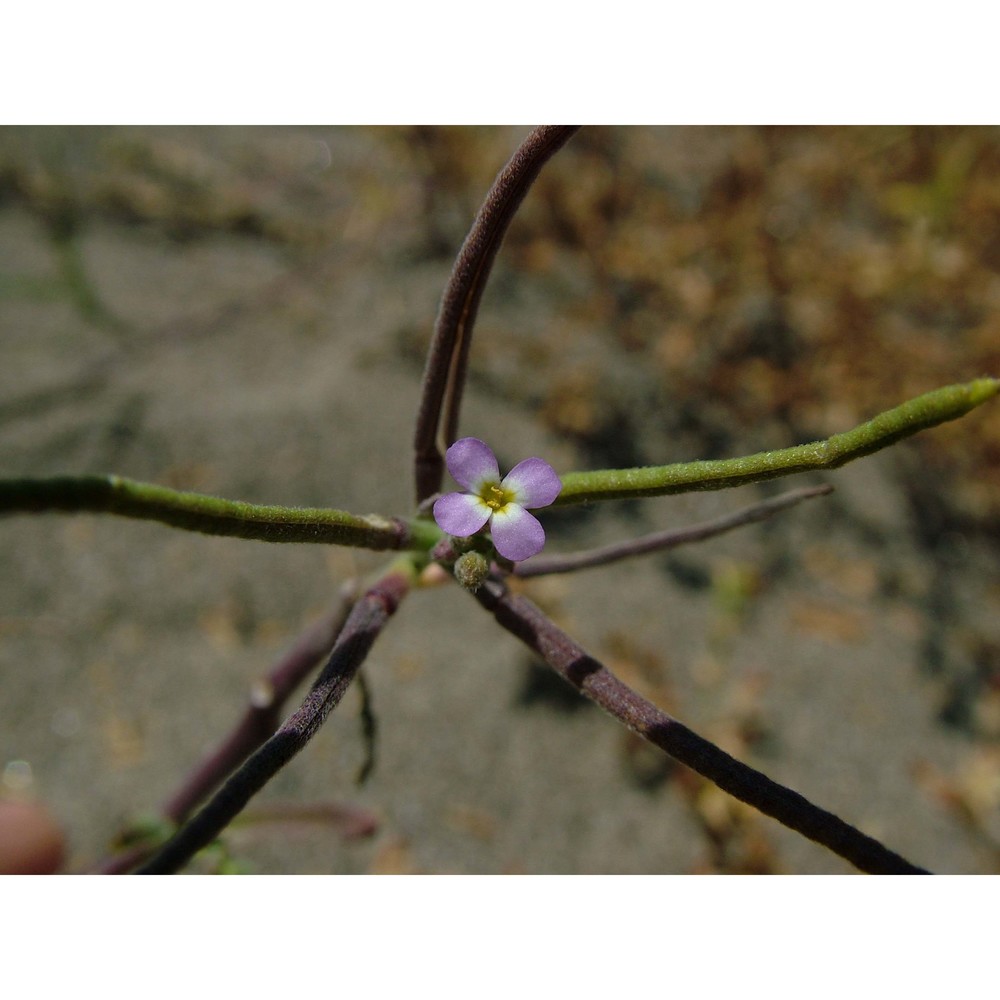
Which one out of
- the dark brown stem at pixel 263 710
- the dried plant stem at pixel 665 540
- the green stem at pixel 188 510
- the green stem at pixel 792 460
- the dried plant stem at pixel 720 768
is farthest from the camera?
the dark brown stem at pixel 263 710

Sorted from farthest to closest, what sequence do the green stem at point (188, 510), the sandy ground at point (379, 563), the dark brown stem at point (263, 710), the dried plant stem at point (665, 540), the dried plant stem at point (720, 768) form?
the sandy ground at point (379, 563), the dark brown stem at point (263, 710), the dried plant stem at point (665, 540), the dried plant stem at point (720, 768), the green stem at point (188, 510)

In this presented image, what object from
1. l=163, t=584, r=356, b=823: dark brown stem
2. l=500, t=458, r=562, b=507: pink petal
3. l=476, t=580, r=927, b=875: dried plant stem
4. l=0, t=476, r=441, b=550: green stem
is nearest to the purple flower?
l=500, t=458, r=562, b=507: pink petal

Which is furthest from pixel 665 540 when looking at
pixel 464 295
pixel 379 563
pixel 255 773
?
pixel 379 563

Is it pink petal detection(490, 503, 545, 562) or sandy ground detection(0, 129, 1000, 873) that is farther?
sandy ground detection(0, 129, 1000, 873)

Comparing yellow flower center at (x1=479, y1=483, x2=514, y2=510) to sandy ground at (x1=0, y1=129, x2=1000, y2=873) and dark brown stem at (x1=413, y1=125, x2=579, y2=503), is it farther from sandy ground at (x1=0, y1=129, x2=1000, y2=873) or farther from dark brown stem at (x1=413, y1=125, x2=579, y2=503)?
sandy ground at (x1=0, y1=129, x2=1000, y2=873)

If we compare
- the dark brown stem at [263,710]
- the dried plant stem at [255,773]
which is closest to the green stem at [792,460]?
the dried plant stem at [255,773]

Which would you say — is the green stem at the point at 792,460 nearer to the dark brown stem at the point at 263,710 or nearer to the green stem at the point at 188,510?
the green stem at the point at 188,510
